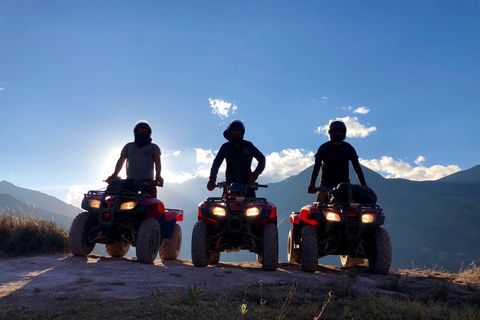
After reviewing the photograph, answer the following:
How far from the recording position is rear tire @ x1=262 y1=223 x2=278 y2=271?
6.30 metres

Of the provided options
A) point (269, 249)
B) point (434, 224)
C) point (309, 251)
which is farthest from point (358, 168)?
point (434, 224)

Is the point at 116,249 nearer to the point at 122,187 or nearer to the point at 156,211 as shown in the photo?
the point at 156,211

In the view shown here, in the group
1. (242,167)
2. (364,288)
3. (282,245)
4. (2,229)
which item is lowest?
(282,245)

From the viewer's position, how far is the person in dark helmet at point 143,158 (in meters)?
8.01

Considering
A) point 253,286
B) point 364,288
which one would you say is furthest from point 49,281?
point 364,288

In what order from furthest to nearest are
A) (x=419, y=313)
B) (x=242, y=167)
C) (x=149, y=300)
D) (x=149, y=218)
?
(x=242, y=167), (x=149, y=218), (x=149, y=300), (x=419, y=313)

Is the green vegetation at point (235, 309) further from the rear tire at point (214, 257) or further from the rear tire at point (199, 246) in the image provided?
the rear tire at point (214, 257)

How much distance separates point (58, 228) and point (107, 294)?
557 cm

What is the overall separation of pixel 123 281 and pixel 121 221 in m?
2.46

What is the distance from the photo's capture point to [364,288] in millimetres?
4816

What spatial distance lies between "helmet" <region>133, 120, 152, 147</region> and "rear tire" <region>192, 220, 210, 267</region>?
271 centimetres

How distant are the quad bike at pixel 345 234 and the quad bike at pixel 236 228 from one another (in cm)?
63

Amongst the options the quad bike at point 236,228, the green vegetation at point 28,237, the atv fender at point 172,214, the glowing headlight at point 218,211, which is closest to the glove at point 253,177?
the quad bike at point 236,228

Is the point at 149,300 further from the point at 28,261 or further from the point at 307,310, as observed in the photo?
the point at 28,261
